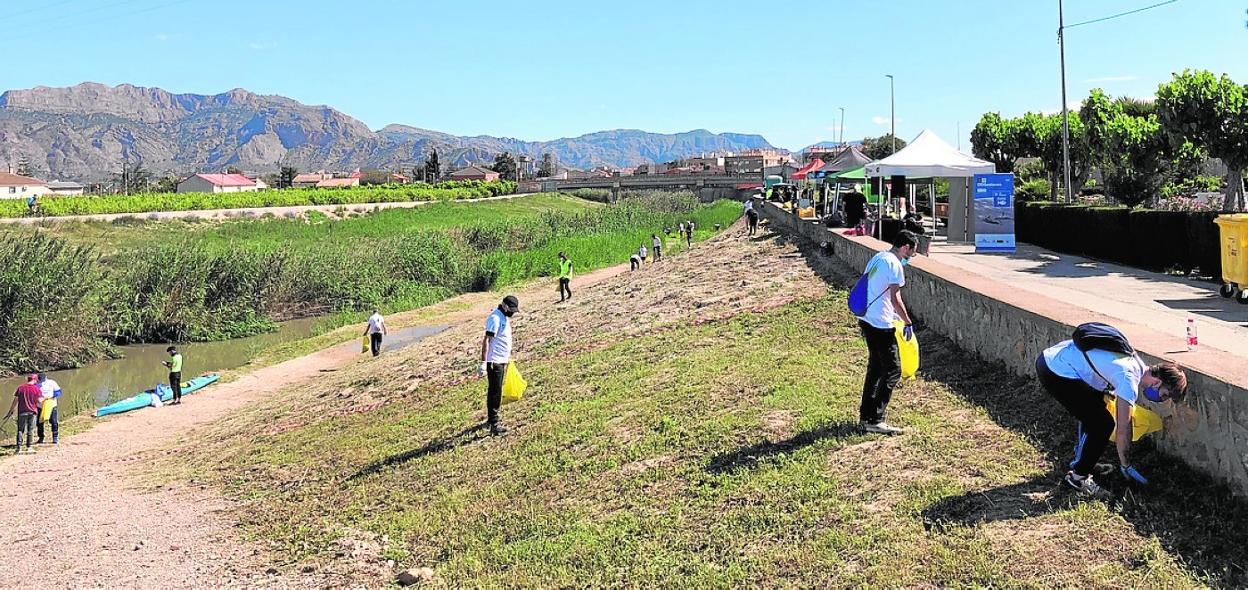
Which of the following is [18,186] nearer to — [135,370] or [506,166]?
[506,166]

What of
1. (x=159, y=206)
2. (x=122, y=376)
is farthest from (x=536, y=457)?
(x=159, y=206)

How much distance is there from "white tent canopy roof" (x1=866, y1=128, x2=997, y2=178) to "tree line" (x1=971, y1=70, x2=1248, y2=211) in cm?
390

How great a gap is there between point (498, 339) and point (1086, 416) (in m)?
6.22

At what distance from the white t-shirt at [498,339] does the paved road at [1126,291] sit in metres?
5.85

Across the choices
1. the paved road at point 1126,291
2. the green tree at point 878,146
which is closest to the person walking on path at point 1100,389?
the paved road at point 1126,291

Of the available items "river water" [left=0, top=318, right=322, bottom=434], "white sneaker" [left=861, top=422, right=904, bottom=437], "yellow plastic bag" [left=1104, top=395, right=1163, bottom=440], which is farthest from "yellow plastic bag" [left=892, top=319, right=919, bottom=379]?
"river water" [left=0, top=318, right=322, bottom=434]

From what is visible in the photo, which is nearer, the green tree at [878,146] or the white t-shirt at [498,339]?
the white t-shirt at [498,339]

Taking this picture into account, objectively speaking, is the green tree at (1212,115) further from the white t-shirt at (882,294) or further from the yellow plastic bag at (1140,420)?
the yellow plastic bag at (1140,420)

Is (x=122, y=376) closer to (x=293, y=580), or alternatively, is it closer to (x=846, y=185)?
(x=293, y=580)

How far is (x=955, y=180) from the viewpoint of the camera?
2397 centimetres

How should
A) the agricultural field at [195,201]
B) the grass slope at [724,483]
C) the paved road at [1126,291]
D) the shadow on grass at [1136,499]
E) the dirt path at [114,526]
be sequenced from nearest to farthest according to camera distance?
1. the shadow on grass at [1136,499]
2. the grass slope at [724,483]
3. the dirt path at [114,526]
4. the paved road at [1126,291]
5. the agricultural field at [195,201]

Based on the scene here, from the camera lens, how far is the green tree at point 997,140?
45.8 metres

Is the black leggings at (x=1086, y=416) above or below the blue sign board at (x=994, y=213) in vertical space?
below

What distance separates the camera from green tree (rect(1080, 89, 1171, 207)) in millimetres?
28219
